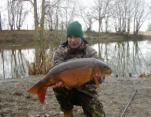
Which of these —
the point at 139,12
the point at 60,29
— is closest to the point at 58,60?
the point at 60,29

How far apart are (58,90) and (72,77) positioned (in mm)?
703

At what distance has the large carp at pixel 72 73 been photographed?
4055 mm

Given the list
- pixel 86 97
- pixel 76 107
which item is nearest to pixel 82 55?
pixel 86 97

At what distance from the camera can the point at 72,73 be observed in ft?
13.3

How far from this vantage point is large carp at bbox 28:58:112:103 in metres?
4.05

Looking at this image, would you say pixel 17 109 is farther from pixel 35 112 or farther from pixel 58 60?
pixel 58 60

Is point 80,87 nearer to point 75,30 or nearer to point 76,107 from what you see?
point 75,30

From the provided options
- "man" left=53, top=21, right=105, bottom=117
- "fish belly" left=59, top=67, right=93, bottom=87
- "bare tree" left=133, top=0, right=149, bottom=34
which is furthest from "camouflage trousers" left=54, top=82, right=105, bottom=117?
"bare tree" left=133, top=0, right=149, bottom=34

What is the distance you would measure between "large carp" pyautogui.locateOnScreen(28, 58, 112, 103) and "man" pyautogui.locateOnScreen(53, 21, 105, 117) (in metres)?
0.50

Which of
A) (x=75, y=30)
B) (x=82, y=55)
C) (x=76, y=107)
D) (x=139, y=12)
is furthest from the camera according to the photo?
(x=139, y=12)

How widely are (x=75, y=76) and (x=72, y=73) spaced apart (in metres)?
0.05

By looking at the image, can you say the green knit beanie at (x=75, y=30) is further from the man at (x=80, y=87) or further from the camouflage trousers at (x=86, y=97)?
the camouflage trousers at (x=86, y=97)

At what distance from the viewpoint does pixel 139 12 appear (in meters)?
73.5

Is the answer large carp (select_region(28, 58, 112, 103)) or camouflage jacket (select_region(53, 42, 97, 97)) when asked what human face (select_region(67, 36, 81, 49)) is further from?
large carp (select_region(28, 58, 112, 103))
